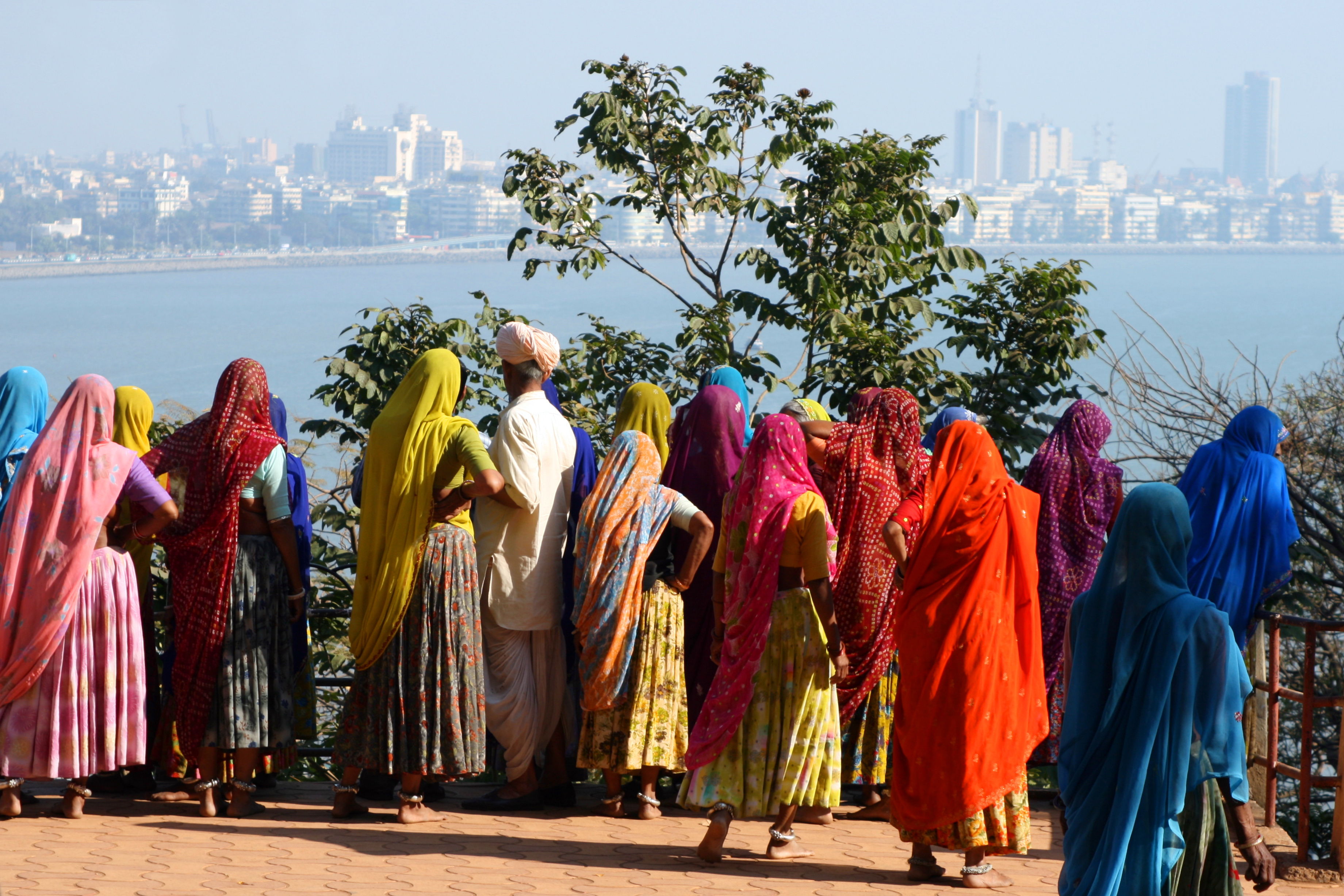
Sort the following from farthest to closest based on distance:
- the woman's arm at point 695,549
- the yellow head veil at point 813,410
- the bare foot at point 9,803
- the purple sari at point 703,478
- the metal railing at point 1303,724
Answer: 1. the yellow head veil at point 813,410
2. the purple sari at point 703,478
3. the woman's arm at point 695,549
4. the bare foot at point 9,803
5. the metal railing at point 1303,724

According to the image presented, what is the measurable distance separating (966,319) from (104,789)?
4956 mm

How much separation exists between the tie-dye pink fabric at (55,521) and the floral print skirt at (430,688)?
3.22 feet

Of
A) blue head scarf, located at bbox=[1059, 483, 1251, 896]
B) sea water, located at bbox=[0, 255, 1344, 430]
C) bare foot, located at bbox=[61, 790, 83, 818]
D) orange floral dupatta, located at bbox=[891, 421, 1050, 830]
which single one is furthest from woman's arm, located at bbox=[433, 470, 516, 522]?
sea water, located at bbox=[0, 255, 1344, 430]

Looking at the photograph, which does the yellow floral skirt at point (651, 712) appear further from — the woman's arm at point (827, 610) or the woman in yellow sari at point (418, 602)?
the woman's arm at point (827, 610)

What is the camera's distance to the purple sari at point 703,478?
4.65 meters

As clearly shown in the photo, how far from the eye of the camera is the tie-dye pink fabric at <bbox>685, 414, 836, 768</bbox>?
4027 mm

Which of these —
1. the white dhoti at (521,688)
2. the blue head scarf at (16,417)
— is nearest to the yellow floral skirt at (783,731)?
the white dhoti at (521,688)

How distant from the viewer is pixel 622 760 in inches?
175

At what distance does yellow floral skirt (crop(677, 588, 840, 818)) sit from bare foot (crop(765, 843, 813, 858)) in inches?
4.7

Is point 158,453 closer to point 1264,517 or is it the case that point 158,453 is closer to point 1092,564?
point 1092,564

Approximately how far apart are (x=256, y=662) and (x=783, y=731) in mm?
1773

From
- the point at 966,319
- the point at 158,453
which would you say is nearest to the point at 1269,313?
the point at 966,319

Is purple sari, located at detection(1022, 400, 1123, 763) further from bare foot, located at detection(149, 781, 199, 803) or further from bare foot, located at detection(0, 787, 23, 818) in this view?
bare foot, located at detection(0, 787, 23, 818)

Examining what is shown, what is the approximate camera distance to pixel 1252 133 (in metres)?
128
